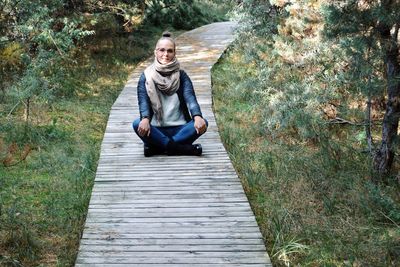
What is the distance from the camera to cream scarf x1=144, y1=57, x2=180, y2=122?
21.6ft

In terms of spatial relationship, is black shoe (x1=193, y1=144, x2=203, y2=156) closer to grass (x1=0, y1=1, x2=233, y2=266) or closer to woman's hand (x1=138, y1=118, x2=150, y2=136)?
woman's hand (x1=138, y1=118, x2=150, y2=136)

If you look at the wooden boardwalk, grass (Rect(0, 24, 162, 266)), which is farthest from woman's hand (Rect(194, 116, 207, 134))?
grass (Rect(0, 24, 162, 266))

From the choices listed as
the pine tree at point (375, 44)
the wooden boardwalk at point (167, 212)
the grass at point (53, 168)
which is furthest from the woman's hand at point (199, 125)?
the pine tree at point (375, 44)

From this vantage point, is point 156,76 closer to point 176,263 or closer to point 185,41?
point 176,263

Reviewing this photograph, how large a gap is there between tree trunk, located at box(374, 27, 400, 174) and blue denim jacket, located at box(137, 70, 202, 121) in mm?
2257

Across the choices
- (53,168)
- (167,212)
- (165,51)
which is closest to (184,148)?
(165,51)

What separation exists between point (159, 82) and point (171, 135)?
0.72 metres

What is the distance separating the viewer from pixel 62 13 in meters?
11.0

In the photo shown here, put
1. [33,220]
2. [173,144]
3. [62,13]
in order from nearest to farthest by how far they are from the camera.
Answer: [33,220]
[173,144]
[62,13]

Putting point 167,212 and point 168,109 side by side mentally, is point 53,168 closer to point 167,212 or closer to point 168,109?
point 168,109

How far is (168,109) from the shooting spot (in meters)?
6.70

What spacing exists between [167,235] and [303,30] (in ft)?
16.7

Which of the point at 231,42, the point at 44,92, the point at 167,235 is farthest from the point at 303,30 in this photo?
the point at 231,42

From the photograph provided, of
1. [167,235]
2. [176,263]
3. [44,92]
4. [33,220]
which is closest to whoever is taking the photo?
[176,263]
